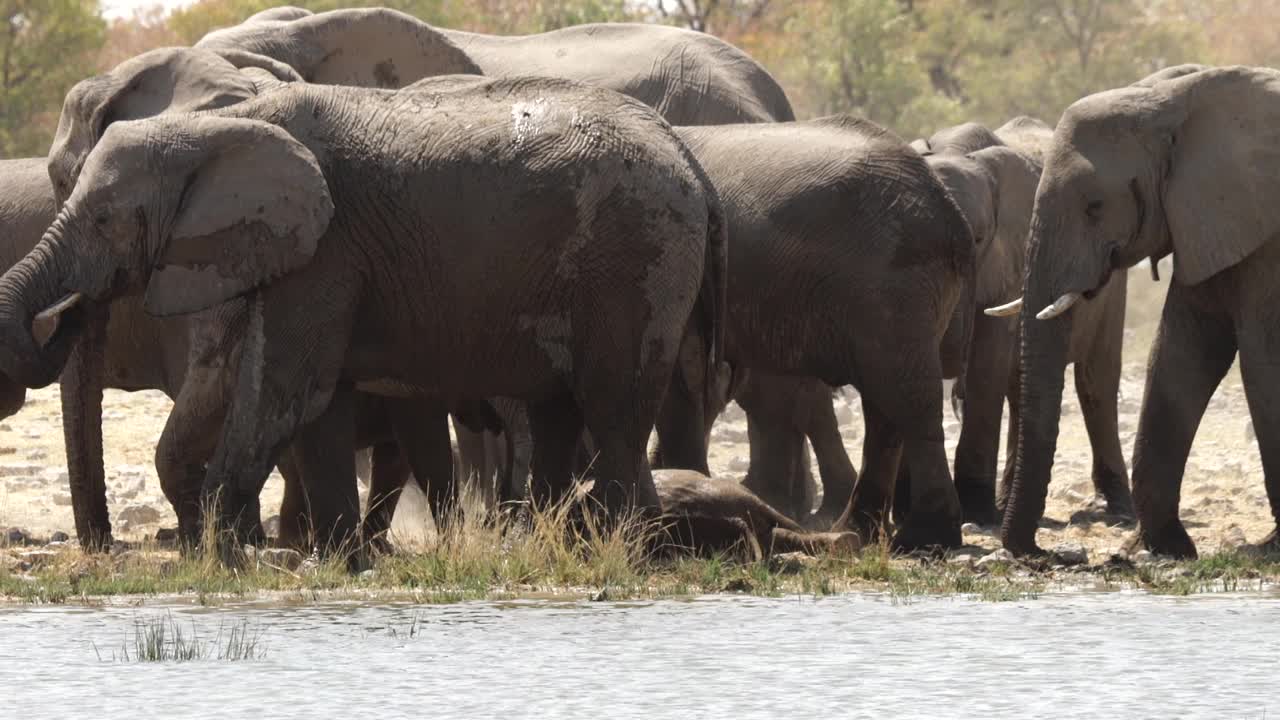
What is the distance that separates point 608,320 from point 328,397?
1.14 meters

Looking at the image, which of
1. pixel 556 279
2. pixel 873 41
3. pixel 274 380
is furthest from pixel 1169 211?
pixel 873 41

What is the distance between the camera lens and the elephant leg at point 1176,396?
11.2m

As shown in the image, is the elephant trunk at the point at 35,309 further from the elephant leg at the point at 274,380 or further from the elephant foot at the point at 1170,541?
the elephant foot at the point at 1170,541

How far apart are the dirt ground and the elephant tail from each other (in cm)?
208

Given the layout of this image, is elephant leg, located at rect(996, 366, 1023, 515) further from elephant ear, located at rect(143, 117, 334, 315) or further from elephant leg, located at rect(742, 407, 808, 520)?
elephant ear, located at rect(143, 117, 334, 315)

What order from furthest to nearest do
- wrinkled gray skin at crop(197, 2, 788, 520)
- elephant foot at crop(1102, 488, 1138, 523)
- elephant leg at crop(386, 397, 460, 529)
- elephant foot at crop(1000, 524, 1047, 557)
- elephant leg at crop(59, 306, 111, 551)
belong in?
elephant foot at crop(1102, 488, 1138, 523) → wrinkled gray skin at crop(197, 2, 788, 520) → elephant leg at crop(386, 397, 460, 529) → elephant leg at crop(59, 306, 111, 551) → elephant foot at crop(1000, 524, 1047, 557)

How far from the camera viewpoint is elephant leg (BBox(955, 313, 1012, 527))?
13688 mm

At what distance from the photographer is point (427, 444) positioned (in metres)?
11.6

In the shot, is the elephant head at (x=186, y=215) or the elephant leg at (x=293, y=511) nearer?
the elephant head at (x=186, y=215)

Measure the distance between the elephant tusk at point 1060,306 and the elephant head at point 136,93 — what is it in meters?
3.52

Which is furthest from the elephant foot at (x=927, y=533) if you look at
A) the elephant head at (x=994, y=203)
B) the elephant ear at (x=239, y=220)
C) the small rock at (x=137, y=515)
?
the small rock at (x=137, y=515)

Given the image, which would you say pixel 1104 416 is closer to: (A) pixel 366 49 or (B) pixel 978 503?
(B) pixel 978 503

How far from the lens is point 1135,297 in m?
31.7

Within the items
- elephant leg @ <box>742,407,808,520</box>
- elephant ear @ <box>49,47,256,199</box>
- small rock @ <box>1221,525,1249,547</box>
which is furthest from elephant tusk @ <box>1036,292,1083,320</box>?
elephant ear @ <box>49,47,256,199</box>
